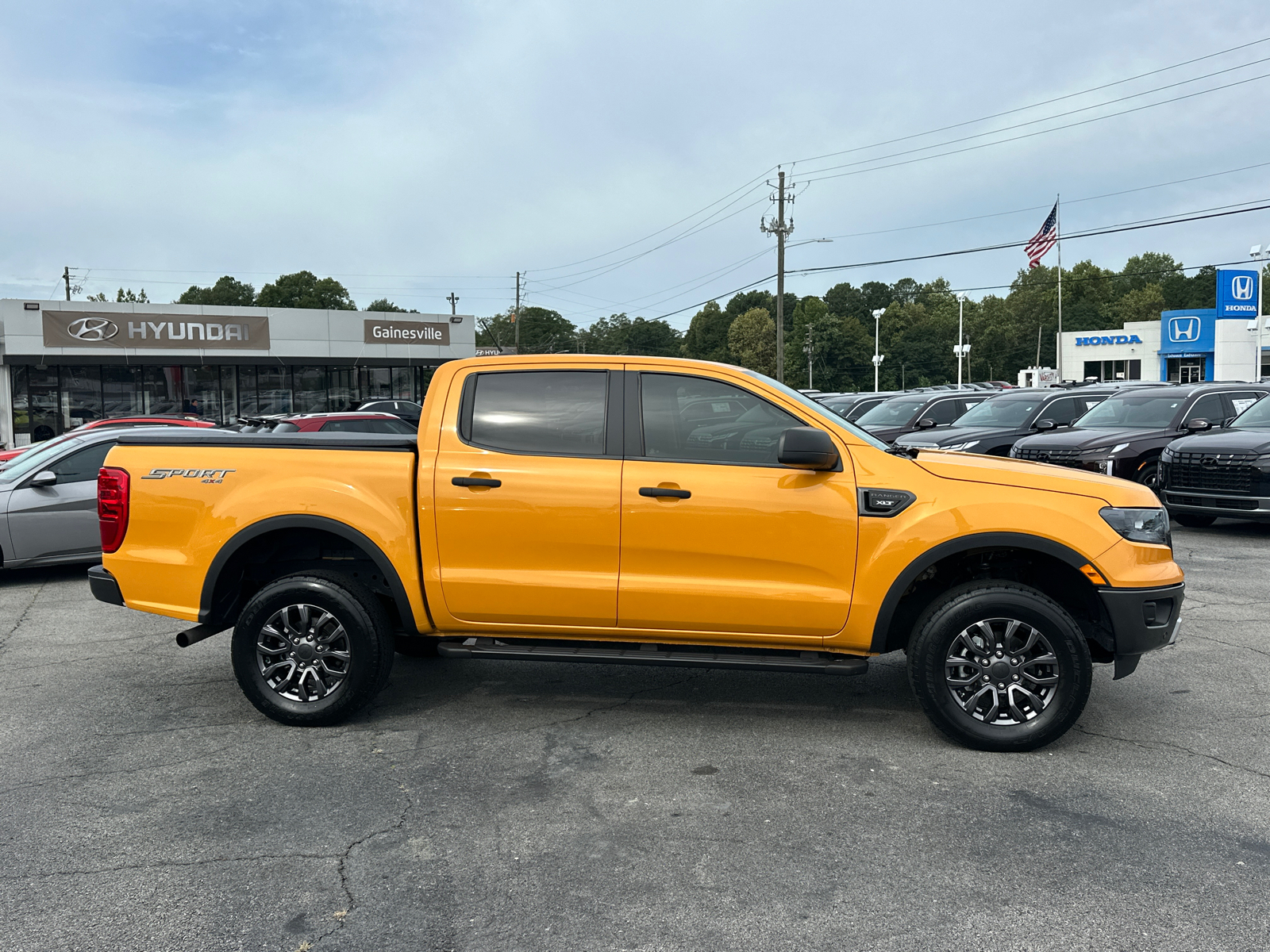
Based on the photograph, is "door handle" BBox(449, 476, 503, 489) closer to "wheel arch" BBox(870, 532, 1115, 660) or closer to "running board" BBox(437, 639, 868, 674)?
"running board" BBox(437, 639, 868, 674)

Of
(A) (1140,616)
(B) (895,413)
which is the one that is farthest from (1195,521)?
(A) (1140,616)

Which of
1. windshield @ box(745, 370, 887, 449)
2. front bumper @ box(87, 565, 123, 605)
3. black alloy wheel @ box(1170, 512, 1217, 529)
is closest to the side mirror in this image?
windshield @ box(745, 370, 887, 449)

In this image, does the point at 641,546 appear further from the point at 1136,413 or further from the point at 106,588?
the point at 1136,413

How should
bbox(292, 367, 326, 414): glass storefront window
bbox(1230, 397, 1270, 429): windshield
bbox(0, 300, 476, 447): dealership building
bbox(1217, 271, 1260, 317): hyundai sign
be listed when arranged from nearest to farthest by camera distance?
bbox(1230, 397, 1270, 429): windshield
bbox(0, 300, 476, 447): dealership building
bbox(292, 367, 326, 414): glass storefront window
bbox(1217, 271, 1260, 317): hyundai sign

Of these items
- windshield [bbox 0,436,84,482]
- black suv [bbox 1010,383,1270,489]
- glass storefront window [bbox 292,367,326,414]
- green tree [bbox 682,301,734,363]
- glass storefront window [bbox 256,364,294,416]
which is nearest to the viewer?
windshield [bbox 0,436,84,482]

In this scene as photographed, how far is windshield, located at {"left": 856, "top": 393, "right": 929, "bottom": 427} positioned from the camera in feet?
62.3

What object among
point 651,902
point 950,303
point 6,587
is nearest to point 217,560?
point 651,902

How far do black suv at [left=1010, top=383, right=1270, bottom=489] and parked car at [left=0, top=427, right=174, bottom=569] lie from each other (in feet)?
37.0

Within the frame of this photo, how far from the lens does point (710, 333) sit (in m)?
136

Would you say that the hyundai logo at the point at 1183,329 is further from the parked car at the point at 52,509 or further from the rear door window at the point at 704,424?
the rear door window at the point at 704,424

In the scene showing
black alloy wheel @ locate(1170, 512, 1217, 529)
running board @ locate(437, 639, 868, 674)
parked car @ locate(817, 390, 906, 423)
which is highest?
parked car @ locate(817, 390, 906, 423)

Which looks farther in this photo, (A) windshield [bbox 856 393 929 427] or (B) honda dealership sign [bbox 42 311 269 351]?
(B) honda dealership sign [bbox 42 311 269 351]

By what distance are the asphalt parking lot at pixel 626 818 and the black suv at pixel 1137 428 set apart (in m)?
7.39

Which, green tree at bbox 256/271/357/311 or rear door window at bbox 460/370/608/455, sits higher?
green tree at bbox 256/271/357/311
